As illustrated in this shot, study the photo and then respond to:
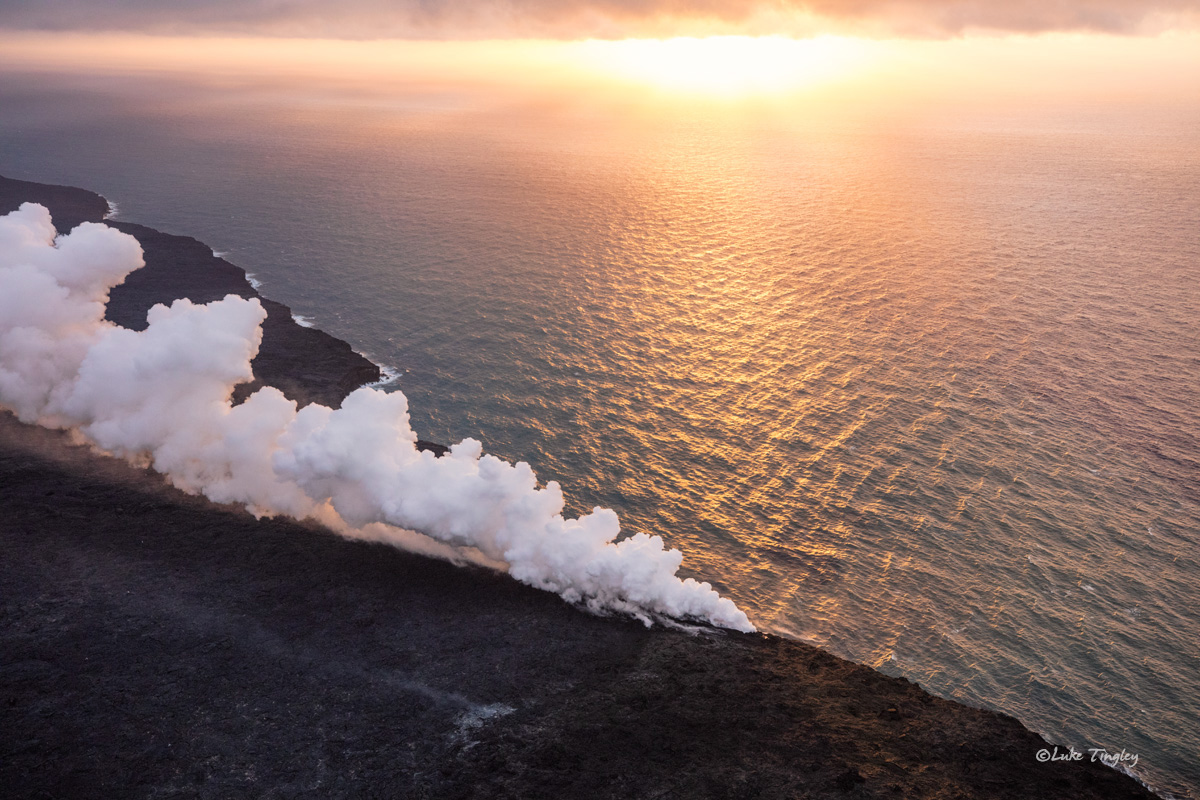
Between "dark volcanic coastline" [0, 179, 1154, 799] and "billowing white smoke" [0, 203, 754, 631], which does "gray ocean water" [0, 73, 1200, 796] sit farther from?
"billowing white smoke" [0, 203, 754, 631]

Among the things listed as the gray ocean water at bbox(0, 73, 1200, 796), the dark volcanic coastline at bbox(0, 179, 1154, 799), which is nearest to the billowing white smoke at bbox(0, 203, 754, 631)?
the dark volcanic coastline at bbox(0, 179, 1154, 799)

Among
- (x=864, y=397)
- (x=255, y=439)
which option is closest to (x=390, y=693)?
(x=255, y=439)

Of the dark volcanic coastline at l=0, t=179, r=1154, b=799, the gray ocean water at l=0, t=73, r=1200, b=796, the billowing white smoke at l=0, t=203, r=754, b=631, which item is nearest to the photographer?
the dark volcanic coastline at l=0, t=179, r=1154, b=799

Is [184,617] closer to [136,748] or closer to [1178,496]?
[136,748]

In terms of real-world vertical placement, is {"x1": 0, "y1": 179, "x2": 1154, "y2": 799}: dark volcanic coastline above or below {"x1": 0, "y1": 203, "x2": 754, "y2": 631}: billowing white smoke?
below

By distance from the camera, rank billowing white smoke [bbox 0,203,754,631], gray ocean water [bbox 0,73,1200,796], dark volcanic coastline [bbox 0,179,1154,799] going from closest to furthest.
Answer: dark volcanic coastline [bbox 0,179,1154,799] < gray ocean water [bbox 0,73,1200,796] < billowing white smoke [bbox 0,203,754,631]

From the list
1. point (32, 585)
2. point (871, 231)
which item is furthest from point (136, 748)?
point (871, 231)

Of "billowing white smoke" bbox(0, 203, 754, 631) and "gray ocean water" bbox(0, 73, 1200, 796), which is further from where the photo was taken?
"billowing white smoke" bbox(0, 203, 754, 631)

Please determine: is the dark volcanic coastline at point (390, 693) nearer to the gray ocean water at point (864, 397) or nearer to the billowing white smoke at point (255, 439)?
the billowing white smoke at point (255, 439)
